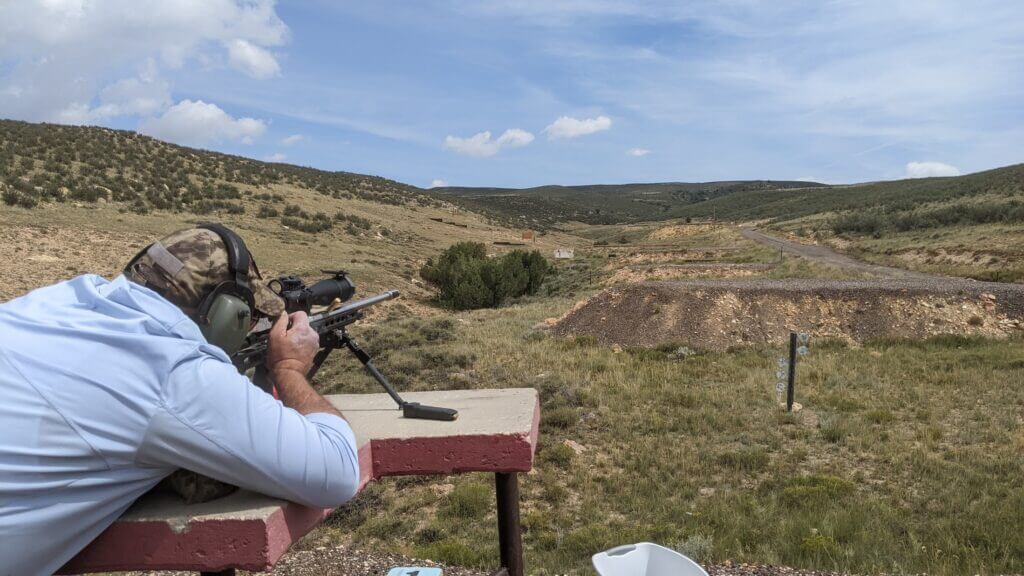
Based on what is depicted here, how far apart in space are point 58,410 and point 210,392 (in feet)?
1.04

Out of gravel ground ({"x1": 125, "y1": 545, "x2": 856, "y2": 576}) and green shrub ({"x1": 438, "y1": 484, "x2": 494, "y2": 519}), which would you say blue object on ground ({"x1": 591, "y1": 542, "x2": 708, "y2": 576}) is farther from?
green shrub ({"x1": 438, "y1": 484, "x2": 494, "y2": 519})

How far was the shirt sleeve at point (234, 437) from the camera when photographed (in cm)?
150

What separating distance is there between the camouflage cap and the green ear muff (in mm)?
60

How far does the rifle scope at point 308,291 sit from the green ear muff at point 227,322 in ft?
1.41

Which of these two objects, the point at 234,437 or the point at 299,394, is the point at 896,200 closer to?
the point at 299,394

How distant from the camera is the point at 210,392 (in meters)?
1.50

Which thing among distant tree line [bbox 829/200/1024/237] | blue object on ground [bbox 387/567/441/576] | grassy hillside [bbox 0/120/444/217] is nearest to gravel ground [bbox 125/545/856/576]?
blue object on ground [bbox 387/567/441/576]

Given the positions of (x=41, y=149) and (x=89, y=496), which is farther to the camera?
(x=41, y=149)

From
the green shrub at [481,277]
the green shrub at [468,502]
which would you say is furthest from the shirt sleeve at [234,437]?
the green shrub at [481,277]

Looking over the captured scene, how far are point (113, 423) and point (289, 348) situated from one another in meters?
0.60

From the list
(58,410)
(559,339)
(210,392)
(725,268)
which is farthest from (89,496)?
(725,268)

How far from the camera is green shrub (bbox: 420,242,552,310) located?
25406mm

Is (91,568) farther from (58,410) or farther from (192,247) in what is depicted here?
(192,247)

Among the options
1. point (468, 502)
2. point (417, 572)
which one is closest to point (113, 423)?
point (417, 572)
